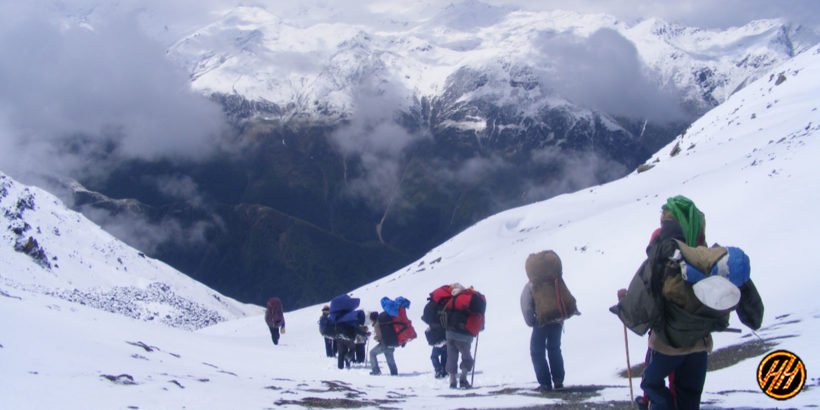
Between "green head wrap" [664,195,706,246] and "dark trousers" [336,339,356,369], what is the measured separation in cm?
1368

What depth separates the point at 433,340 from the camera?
1725 centimetres

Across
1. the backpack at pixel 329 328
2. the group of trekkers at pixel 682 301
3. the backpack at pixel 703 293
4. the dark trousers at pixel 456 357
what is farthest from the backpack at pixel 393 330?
the backpack at pixel 703 293

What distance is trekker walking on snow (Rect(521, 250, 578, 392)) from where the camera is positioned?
12586 mm

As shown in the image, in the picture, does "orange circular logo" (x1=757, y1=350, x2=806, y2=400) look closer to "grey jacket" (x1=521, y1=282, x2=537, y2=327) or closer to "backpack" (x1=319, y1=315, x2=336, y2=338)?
"grey jacket" (x1=521, y1=282, x2=537, y2=327)

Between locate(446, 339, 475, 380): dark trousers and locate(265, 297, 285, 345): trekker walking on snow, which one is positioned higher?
locate(265, 297, 285, 345): trekker walking on snow

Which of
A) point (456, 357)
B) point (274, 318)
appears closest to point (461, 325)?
point (456, 357)

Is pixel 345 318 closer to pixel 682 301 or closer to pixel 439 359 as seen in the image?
pixel 439 359

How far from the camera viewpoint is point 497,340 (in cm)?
2389

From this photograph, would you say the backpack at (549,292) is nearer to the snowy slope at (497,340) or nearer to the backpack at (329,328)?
the snowy slope at (497,340)

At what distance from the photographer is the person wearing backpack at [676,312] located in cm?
709

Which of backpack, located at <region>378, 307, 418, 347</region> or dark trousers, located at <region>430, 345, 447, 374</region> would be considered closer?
dark trousers, located at <region>430, 345, 447, 374</region>

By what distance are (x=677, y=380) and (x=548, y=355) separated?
5.01m

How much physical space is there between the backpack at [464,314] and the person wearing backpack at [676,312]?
23.3 ft

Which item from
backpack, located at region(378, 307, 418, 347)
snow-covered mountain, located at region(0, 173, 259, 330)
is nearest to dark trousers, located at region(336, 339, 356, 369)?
backpack, located at region(378, 307, 418, 347)
